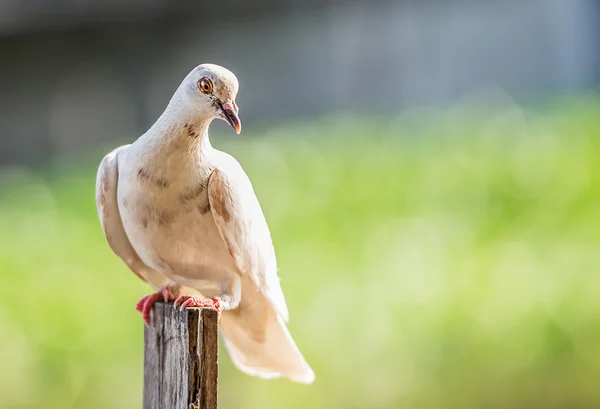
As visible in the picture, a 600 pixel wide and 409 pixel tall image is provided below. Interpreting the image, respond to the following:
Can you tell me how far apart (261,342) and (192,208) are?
52 centimetres

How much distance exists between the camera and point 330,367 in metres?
4.04

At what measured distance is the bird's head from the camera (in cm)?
176

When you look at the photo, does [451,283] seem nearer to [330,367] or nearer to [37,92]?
[330,367]

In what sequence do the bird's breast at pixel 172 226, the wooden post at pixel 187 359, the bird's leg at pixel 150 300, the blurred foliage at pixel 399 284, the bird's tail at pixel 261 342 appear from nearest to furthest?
the wooden post at pixel 187 359 < the bird's breast at pixel 172 226 < the bird's leg at pixel 150 300 < the bird's tail at pixel 261 342 < the blurred foliage at pixel 399 284

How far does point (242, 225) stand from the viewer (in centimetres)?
188

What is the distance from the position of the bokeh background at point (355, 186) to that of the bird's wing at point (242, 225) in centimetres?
211

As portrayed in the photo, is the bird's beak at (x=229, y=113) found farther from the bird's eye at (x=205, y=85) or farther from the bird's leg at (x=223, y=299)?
the bird's leg at (x=223, y=299)

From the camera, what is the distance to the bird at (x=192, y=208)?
5.96ft

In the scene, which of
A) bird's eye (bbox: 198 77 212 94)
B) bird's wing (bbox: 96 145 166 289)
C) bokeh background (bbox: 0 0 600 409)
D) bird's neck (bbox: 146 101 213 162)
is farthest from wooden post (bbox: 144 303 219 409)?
bokeh background (bbox: 0 0 600 409)

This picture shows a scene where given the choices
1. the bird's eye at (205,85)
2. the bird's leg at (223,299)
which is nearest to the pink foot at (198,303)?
the bird's leg at (223,299)

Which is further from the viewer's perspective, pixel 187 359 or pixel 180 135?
pixel 180 135

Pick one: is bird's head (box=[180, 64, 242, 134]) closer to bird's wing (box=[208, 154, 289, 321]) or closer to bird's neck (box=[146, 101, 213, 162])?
bird's neck (box=[146, 101, 213, 162])

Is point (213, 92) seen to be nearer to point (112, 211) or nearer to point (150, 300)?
point (112, 211)

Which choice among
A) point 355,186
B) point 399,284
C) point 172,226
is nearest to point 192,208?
point 172,226
